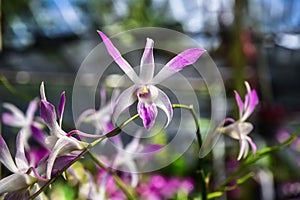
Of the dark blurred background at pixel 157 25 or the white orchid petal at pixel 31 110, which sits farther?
the dark blurred background at pixel 157 25

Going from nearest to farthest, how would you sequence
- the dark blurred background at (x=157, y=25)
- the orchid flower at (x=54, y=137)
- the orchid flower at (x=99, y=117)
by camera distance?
the orchid flower at (x=54, y=137) < the orchid flower at (x=99, y=117) < the dark blurred background at (x=157, y=25)

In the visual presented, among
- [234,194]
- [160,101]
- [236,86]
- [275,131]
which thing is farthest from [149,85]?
[275,131]

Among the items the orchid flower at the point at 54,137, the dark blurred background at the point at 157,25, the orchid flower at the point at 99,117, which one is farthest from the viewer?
the dark blurred background at the point at 157,25

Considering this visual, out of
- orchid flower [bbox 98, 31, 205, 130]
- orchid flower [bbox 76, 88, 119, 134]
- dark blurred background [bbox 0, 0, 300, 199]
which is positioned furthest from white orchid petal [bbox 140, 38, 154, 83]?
dark blurred background [bbox 0, 0, 300, 199]

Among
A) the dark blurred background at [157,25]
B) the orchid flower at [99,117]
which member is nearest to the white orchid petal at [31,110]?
the orchid flower at [99,117]

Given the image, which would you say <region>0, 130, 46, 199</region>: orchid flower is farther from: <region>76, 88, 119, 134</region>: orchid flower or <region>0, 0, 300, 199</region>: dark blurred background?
<region>0, 0, 300, 199</region>: dark blurred background

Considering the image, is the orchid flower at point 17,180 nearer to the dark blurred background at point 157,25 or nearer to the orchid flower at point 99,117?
the orchid flower at point 99,117

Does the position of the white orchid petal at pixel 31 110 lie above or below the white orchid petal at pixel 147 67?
below
